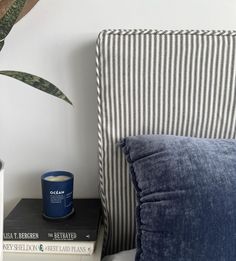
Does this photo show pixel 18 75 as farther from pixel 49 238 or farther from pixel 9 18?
pixel 49 238

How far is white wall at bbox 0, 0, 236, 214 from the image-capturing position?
0.96 m

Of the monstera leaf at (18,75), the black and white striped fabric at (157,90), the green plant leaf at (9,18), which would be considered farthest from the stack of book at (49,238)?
the green plant leaf at (9,18)

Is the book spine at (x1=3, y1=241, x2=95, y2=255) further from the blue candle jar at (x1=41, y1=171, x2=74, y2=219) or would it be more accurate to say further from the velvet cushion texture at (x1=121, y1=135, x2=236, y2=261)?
the velvet cushion texture at (x1=121, y1=135, x2=236, y2=261)

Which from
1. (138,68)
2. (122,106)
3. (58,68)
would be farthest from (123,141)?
(58,68)

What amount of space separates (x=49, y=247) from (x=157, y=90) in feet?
1.67

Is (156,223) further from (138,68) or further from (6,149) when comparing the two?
(6,149)

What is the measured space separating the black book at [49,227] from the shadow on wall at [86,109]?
140mm

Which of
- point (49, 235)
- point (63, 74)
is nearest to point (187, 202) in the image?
point (49, 235)

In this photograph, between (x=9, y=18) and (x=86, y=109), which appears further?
(x=86, y=109)

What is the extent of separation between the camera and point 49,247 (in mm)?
871

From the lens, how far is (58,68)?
39.3 inches

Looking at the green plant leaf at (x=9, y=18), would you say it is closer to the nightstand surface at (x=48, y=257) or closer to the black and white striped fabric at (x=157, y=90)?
the black and white striped fabric at (x=157, y=90)

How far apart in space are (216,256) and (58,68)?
67cm

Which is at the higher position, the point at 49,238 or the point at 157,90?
the point at 157,90
